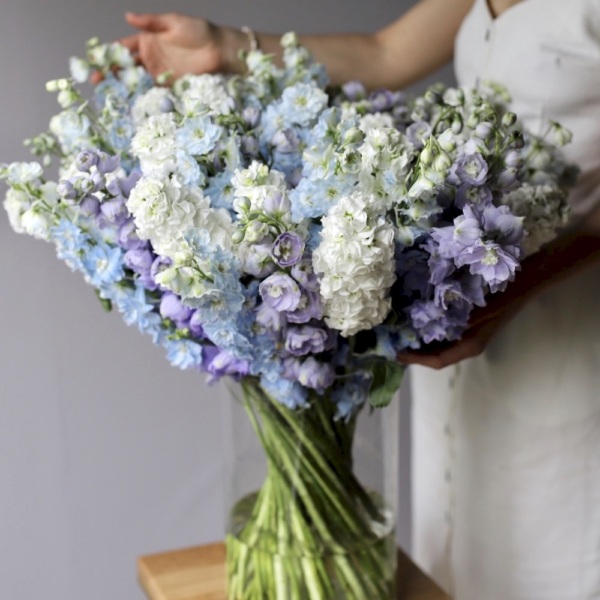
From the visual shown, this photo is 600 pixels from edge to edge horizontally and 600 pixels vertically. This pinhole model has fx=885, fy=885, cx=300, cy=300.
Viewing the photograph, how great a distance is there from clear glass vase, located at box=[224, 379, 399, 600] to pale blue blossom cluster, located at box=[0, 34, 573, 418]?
4cm

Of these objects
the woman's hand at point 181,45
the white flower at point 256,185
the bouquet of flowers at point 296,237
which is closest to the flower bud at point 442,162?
the bouquet of flowers at point 296,237

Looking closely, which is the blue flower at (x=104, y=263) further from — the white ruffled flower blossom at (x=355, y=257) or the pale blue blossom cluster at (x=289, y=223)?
the white ruffled flower blossom at (x=355, y=257)

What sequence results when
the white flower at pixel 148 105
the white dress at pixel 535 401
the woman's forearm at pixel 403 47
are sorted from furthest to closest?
the woman's forearm at pixel 403 47, the white dress at pixel 535 401, the white flower at pixel 148 105

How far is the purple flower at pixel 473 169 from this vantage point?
2.04 feet

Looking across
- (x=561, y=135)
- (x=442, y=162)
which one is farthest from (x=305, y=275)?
(x=561, y=135)

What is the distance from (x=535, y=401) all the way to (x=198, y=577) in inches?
17.8

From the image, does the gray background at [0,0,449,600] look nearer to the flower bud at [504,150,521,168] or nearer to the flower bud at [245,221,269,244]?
the flower bud at [504,150,521,168]

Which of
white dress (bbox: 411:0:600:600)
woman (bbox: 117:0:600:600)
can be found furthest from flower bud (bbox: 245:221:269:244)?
white dress (bbox: 411:0:600:600)

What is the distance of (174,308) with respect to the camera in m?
0.66

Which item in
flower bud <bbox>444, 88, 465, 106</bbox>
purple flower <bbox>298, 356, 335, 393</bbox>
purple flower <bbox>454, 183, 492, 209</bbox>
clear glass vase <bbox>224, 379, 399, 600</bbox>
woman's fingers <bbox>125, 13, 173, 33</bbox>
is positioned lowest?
clear glass vase <bbox>224, 379, 399, 600</bbox>

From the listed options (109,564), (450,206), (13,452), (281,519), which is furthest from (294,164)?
(109,564)

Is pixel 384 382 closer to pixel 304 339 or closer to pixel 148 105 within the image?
pixel 304 339

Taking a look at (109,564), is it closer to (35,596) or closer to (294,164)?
(35,596)

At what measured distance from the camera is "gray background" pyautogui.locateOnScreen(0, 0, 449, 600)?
45.9 inches
